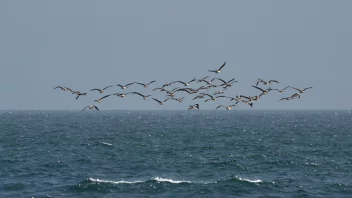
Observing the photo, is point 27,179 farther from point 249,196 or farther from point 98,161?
point 249,196

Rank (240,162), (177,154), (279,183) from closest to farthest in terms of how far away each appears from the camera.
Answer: (279,183) → (240,162) → (177,154)

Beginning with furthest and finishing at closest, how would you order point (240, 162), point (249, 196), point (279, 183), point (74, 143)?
1. point (74, 143)
2. point (240, 162)
3. point (279, 183)
4. point (249, 196)

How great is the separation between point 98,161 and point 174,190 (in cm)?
2167

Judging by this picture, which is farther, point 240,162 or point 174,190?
point 240,162

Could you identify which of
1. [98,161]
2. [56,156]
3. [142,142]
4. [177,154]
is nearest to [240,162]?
[177,154]

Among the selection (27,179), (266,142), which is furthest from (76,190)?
(266,142)

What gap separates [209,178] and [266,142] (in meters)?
43.2

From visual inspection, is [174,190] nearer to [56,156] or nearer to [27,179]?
[27,179]

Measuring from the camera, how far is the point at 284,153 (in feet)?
280

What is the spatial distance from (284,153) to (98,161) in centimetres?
2727

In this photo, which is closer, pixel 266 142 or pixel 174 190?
pixel 174 190

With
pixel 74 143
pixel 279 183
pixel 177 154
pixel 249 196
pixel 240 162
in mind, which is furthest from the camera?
pixel 74 143

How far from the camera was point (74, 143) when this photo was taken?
329 feet

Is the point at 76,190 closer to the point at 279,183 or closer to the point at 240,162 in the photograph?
the point at 279,183
